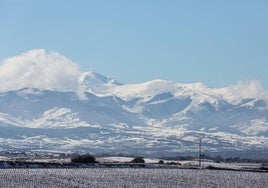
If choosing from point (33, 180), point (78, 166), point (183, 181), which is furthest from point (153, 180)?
point (78, 166)

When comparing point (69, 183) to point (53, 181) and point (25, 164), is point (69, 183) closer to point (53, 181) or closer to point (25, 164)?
point (53, 181)

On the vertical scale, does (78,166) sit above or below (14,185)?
above

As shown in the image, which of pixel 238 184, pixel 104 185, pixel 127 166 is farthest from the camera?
pixel 127 166

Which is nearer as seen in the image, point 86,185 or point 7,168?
point 86,185

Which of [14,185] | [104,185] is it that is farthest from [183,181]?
[14,185]

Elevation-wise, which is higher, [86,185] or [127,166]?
[127,166]

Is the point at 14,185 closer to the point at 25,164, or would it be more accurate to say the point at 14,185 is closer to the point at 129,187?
the point at 129,187

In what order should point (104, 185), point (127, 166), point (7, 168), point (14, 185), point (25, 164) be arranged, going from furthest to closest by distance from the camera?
point (127, 166) → point (25, 164) → point (7, 168) → point (104, 185) → point (14, 185)

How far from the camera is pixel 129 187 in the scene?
76.2 meters

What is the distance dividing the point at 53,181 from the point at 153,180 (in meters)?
12.9

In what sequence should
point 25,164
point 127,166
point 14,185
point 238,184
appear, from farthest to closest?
point 127,166
point 25,164
point 238,184
point 14,185

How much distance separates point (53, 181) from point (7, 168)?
25431mm

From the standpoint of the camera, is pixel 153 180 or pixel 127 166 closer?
pixel 153 180

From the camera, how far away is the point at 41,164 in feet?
392
